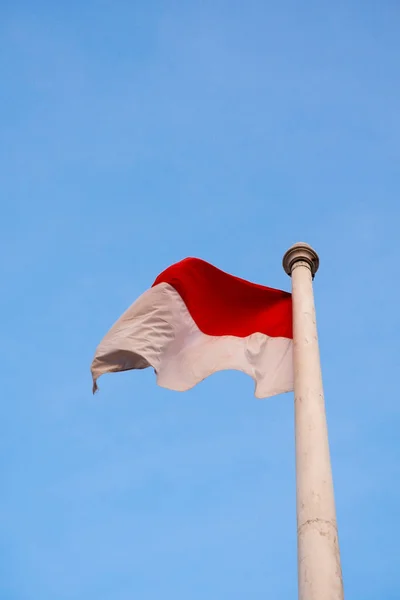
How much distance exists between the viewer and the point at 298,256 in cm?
1503

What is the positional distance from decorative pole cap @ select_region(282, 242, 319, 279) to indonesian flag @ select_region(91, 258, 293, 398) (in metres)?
0.75

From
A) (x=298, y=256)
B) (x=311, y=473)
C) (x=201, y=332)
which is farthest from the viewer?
(x=201, y=332)

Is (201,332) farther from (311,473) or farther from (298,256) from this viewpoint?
(311,473)

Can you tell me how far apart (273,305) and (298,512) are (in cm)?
625

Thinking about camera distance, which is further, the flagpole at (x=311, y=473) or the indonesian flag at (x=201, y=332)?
the indonesian flag at (x=201, y=332)

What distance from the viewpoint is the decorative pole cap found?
49.4ft

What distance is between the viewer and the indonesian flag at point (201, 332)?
46.6 ft

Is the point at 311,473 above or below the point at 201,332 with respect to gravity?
below

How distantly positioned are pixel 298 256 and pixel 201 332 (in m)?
2.39

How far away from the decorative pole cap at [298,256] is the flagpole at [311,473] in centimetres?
82

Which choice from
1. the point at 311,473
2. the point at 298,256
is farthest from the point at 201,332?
the point at 311,473

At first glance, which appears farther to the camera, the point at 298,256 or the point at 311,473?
the point at 298,256

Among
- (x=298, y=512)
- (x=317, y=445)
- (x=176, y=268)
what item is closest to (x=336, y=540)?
(x=298, y=512)

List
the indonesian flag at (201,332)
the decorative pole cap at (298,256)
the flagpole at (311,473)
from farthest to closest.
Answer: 1. the decorative pole cap at (298,256)
2. the indonesian flag at (201,332)
3. the flagpole at (311,473)
